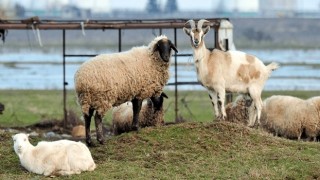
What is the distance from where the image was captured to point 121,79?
1803cm

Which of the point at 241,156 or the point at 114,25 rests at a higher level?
the point at 114,25

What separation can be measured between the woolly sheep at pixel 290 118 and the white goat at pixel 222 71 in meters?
1.44

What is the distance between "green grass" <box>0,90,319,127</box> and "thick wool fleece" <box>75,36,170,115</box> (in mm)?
8710

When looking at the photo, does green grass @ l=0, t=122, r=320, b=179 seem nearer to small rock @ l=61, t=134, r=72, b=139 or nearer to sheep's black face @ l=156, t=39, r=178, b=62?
sheep's black face @ l=156, t=39, r=178, b=62

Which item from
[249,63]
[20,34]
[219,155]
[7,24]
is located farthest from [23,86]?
[20,34]

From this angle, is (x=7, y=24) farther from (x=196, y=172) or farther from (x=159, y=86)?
(x=196, y=172)

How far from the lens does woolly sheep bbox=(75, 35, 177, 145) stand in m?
17.8

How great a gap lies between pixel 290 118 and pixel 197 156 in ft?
17.6

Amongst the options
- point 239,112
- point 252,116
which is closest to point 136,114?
point 252,116

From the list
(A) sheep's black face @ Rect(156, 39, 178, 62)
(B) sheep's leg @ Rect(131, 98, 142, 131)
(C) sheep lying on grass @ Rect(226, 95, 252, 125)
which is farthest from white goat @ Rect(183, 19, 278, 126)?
(C) sheep lying on grass @ Rect(226, 95, 252, 125)

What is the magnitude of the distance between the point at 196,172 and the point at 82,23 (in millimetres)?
11211

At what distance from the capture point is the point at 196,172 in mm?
15359

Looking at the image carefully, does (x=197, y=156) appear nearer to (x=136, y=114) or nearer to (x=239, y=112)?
(x=136, y=114)

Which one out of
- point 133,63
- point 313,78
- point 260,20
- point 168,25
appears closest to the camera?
point 133,63
